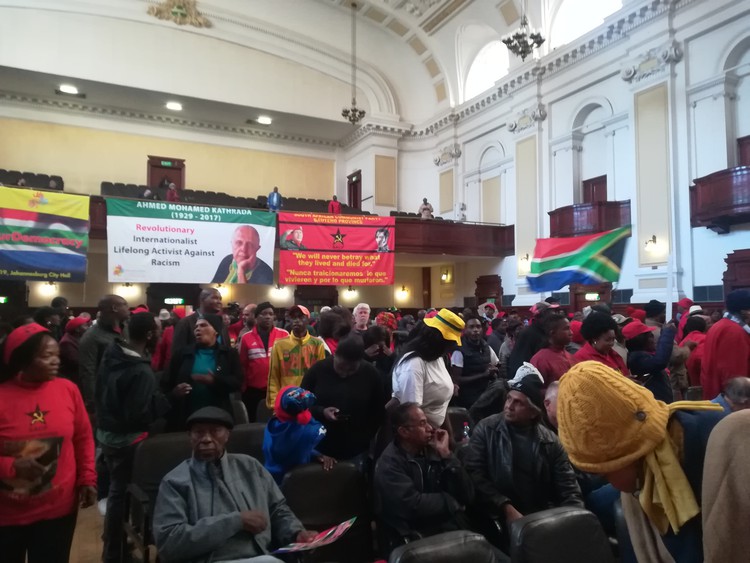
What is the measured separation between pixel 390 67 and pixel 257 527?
17.6 metres

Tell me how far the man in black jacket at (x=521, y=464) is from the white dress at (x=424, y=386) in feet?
1.48

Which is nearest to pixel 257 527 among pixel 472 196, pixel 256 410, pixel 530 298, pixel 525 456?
pixel 525 456

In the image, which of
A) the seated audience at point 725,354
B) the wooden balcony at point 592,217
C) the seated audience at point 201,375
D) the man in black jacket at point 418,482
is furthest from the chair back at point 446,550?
the wooden balcony at point 592,217

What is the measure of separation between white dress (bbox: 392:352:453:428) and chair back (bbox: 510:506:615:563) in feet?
3.49

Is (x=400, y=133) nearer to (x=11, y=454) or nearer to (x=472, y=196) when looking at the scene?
(x=472, y=196)

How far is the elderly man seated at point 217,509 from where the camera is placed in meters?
1.94

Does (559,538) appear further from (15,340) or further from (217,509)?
(15,340)

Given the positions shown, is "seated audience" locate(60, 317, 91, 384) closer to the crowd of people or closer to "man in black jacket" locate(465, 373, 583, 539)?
the crowd of people

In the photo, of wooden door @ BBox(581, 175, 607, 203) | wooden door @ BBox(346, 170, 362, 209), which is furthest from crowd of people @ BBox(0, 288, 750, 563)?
wooden door @ BBox(346, 170, 362, 209)

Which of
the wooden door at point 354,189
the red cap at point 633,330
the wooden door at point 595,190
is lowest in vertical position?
the red cap at point 633,330

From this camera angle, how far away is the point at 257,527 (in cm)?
201

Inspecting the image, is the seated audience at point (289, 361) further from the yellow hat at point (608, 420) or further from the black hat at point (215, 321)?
the yellow hat at point (608, 420)

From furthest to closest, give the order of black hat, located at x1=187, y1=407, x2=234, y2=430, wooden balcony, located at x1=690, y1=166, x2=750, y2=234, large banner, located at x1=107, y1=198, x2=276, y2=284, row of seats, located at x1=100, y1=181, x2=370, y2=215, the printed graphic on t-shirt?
row of seats, located at x1=100, y1=181, x2=370, y2=215 < large banner, located at x1=107, y1=198, x2=276, y2=284 < wooden balcony, located at x1=690, y1=166, x2=750, y2=234 < black hat, located at x1=187, y1=407, x2=234, y2=430 < the printed graphic on t-shirt

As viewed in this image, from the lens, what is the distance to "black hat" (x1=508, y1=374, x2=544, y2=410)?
8.30 ft
